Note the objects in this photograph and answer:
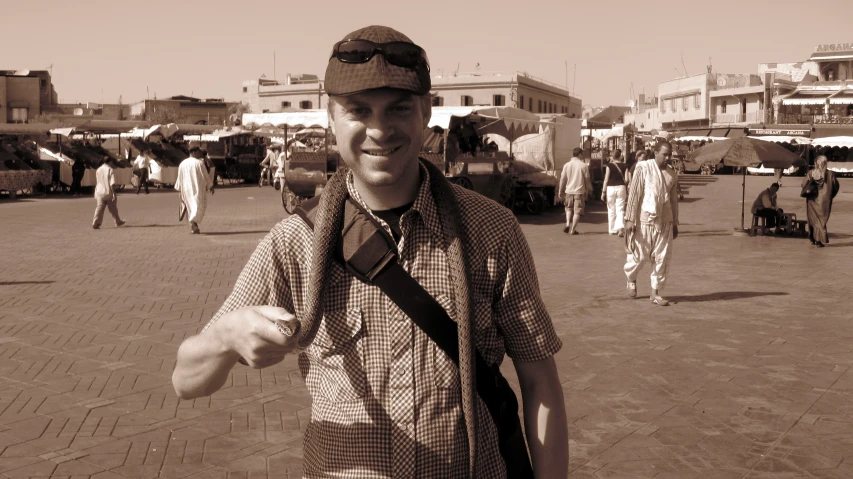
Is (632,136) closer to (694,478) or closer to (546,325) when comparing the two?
(694,478)

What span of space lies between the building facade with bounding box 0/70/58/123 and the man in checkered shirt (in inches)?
2592

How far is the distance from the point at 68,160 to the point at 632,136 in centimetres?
2102

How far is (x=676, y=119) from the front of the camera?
86312 millimetres

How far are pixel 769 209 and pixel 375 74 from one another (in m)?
17.0

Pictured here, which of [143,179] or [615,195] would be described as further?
[143,179]

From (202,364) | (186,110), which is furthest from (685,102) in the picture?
(202,364)

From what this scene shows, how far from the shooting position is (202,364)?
183 cm

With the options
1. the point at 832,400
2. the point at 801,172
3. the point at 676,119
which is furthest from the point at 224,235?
the point at 676,119

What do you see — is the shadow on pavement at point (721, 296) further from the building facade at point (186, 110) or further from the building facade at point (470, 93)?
the building facade at point (186, 110)

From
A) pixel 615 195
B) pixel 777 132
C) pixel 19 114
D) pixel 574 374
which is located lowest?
pixel 574 374

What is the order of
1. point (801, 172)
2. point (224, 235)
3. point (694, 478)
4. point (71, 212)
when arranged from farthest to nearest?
point (801, 172), point (71, 212), point (224, 235), point (694, 478)

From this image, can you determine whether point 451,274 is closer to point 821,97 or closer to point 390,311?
point 390,311

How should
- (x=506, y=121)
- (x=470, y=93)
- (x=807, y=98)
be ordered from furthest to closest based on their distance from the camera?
1. (x=470, y=93)
2. (x=807, y=98)
3. (x=506, y=121)

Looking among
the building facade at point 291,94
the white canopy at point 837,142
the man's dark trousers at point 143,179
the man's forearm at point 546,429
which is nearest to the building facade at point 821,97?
the white canopy at point 837,142
